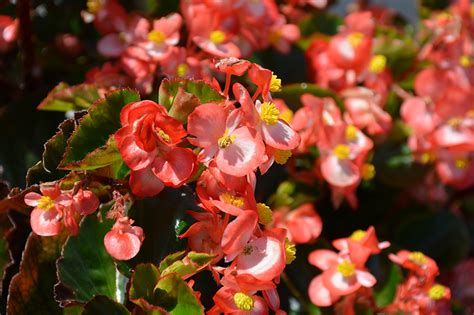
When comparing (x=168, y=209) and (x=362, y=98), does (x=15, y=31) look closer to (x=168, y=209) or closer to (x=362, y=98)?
(x=168, y=209)

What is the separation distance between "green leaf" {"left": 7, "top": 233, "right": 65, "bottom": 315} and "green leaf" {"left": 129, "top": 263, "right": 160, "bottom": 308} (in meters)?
0.14

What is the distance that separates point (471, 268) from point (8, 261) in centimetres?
67

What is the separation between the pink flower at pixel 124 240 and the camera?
593 mm

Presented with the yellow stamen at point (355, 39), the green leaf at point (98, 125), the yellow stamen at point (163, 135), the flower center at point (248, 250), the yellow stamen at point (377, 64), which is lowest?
the yellow stamen at point (377, 64)

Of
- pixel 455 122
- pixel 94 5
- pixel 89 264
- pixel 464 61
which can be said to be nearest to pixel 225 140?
pixel 89 264

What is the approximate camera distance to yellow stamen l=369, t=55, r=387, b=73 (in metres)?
1.05

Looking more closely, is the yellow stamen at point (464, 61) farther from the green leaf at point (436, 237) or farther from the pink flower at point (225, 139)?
the pink flower at point (225, 139)

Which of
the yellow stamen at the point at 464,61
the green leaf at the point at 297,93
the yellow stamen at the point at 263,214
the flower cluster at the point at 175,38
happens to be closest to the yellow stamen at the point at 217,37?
the flower cluster at the point at 175,38

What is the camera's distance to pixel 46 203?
610mm

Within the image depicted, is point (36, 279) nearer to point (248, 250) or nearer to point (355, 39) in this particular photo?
point (248, 250)

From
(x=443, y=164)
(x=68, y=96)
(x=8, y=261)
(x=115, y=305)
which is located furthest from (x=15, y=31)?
(x=443, y=164)

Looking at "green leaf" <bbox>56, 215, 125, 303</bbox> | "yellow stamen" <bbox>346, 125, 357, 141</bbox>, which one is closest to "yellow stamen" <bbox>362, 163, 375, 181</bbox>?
"yellow stamen" <bbox>346, 125, 357, 141</bbox>

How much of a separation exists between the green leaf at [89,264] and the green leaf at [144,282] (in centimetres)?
10

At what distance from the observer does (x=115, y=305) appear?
61 cm
